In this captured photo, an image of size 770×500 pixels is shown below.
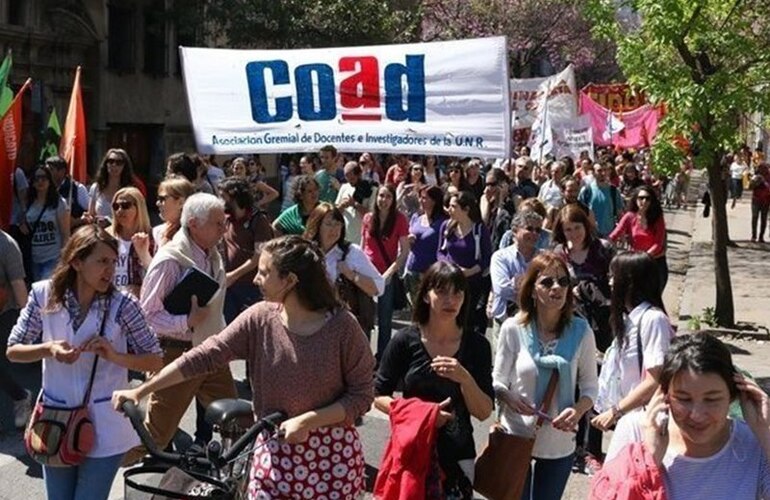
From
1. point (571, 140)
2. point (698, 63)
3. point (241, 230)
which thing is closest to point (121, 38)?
point (571, 140)

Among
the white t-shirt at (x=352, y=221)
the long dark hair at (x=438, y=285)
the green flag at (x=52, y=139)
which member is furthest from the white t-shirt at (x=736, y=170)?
the long dark hair at (x=438, y=285)

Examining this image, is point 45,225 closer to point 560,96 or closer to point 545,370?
point 545,370

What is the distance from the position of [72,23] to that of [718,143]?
1867 centimetres

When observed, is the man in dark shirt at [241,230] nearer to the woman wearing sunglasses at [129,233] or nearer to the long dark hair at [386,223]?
the woman wearing sunglasses at [129,233]

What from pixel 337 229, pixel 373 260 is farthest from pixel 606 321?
pixel 373 260

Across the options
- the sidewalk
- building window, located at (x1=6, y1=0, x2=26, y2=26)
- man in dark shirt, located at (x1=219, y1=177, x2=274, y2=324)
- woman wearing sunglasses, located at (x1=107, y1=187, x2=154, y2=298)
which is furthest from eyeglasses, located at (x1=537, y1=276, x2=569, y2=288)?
building window, located at (x1=6, y1=0, x2=26, y2=26)

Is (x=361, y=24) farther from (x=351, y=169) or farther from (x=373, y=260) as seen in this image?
(x=373, y=260)

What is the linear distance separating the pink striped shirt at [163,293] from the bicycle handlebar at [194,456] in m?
2.15

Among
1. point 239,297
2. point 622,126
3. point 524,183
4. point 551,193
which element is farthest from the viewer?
point 622,126

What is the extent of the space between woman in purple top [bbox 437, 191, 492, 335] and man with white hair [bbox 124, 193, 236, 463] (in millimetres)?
3606

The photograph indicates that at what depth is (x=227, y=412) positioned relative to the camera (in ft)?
13.9

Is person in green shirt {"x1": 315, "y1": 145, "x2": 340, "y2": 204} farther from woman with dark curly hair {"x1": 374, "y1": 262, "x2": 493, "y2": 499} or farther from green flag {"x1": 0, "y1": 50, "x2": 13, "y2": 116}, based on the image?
woman with dark curly hair {"x1": 374, "y1": 262, "x2": 493, "y2": 499}

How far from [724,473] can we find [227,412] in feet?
5.61

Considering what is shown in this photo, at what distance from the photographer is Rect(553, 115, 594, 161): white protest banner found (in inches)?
842
